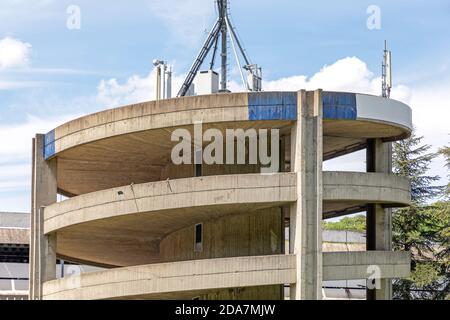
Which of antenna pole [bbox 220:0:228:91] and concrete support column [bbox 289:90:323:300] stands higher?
antenna pole [bbox 220:0:228:91]

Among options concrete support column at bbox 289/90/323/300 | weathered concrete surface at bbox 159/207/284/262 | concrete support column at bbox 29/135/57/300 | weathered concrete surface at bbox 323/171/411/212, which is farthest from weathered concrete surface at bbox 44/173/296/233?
concrete support column at bbox 29/135/57/300

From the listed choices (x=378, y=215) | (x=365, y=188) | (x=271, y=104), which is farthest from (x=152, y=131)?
(x=378, y=215)

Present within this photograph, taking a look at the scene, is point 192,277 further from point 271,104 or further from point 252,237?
point 271,104

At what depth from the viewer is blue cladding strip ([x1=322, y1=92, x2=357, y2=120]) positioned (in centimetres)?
2891

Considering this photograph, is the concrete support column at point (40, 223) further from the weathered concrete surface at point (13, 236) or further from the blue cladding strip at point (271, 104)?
the weathered concrete surface at point (13, 236)

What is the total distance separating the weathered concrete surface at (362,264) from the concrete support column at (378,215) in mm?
1545

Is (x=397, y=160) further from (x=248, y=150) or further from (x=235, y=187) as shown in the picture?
(x=235, y=187)

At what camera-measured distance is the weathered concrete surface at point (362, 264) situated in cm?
2889

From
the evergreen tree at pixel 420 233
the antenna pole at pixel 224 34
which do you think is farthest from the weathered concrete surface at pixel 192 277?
the evergreen tree at pixel 420 233

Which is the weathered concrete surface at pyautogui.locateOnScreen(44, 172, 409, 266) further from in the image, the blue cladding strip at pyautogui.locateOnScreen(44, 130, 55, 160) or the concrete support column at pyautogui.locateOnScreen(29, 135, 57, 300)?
the blue cladding strip at pyautogui.locateOnScreen(44, 130, 55, 160)

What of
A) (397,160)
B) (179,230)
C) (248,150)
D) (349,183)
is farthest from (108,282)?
(397,160)

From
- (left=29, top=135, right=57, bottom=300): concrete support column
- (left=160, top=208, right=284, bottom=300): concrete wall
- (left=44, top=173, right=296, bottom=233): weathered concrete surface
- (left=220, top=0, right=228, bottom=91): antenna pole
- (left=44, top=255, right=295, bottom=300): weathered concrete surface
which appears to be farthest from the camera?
(left=220, top=0, right=228, bottom=91): antenna pole

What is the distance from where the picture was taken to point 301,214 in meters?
27.8

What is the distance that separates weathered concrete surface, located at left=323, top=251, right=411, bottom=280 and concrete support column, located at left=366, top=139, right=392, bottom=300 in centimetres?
154
